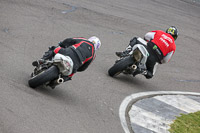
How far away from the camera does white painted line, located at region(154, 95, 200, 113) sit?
909 centimetres

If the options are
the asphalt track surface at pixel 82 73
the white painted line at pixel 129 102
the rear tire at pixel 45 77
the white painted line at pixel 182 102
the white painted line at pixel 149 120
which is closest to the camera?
the asphalt track surface at pixel 82 73

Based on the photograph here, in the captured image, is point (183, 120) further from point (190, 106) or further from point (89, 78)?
point (89, 78)

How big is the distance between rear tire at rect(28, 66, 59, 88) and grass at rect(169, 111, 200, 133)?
90.5 inches

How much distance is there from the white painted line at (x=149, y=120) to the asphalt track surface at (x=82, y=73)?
0.35 m

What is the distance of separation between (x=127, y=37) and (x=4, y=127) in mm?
9287

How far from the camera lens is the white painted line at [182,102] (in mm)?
9094

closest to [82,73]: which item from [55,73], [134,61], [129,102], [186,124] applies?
[134,61]

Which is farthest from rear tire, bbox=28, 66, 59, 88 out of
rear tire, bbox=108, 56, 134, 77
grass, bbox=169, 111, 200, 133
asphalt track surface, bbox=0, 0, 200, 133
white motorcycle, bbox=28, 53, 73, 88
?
rear tire, bbox=108, 56, 134, 77

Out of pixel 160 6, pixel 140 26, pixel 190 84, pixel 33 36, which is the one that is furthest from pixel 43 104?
pixel 160 6

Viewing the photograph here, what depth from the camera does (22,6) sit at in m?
14.1

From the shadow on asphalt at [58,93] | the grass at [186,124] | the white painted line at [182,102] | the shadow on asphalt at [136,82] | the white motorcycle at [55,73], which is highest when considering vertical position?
the white motorcycle at [55,73]

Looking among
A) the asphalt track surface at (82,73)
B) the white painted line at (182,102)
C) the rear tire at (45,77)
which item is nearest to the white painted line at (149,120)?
the asphalt track surface at (82,73)

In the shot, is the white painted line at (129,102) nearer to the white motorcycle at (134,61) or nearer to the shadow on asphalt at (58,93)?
the white motorcycle at (134,61)

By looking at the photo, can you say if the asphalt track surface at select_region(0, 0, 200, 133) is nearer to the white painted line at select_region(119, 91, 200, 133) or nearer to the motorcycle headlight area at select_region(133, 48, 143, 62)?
the white painted line at select_region(119, 91, 200, 133)
